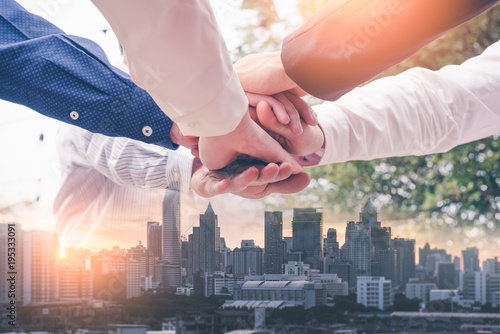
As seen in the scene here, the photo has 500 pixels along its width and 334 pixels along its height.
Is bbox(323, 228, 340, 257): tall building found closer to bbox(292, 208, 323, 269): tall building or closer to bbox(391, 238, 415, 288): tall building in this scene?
bbox(292, 208, 323, 269): tall building

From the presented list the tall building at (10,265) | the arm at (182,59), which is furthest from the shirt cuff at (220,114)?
the tall building at (10,265)

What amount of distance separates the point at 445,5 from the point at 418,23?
0.03 meters

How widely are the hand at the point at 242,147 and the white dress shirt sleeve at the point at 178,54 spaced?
0.11m

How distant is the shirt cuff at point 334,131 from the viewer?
801 mm

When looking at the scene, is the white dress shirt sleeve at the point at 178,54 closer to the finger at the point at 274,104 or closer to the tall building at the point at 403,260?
the finger at the point at 274,104

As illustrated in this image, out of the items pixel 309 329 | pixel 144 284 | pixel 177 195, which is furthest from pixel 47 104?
pixel 309 329

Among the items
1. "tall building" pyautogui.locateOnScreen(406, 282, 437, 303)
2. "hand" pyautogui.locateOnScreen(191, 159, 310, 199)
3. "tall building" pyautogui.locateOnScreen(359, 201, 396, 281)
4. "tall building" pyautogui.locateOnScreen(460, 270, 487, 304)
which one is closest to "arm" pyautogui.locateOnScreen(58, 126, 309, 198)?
"hand" pyautogui.locateOnScreen(191, 159, 310, 199)

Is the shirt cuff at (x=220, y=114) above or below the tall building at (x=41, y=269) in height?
above

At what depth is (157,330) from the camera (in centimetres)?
115

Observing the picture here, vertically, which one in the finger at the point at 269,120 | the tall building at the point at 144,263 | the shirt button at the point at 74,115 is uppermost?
the shirt button at the point at 74,115

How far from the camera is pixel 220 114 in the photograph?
52 cm

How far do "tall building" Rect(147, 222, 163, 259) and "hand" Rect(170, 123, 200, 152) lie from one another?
1.19 feet

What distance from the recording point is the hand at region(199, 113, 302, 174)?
63cm

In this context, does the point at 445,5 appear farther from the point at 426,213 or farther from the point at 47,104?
the point at 426,213
